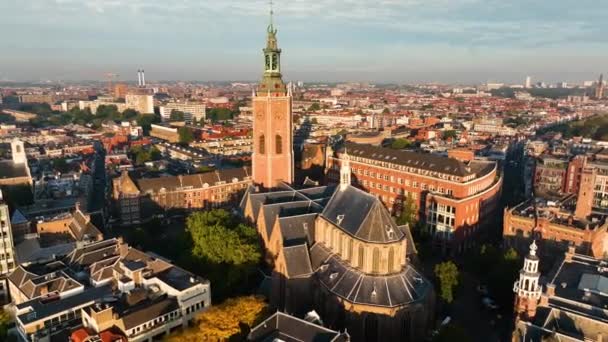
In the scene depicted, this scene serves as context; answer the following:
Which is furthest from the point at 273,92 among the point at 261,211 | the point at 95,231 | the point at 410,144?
the point at 410,144

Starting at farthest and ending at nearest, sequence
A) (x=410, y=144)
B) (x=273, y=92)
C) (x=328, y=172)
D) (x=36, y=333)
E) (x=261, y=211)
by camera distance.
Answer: (x=410, y=144) → (x=328, y=172) → (x=273, y=92) → (x=261, y=211) → (x=36, y=333)

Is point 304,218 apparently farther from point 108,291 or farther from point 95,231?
point 95,231

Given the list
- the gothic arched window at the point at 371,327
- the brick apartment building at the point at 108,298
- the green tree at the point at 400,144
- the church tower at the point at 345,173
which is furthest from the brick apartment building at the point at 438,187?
the green tree at the point at 400,144

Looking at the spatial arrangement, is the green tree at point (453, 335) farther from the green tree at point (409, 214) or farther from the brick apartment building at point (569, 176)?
the brick apartment building at point (569, 176)

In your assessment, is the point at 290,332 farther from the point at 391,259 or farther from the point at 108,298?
the point at 108,298

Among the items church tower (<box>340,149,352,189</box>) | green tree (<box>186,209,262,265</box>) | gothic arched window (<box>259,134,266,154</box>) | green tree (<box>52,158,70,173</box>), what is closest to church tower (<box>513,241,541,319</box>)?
church tower (<box>340,149,352,189</box>)
